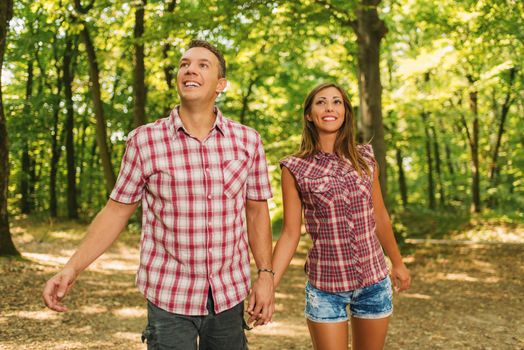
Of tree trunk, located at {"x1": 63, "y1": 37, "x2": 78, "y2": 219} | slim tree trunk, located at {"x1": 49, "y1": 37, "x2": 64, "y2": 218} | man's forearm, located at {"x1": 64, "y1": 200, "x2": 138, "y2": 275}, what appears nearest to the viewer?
man's forearm, located at {"x1": 64, "y1": 200, "x2": 138, "y2": 275}

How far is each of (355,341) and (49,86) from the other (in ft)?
76.1

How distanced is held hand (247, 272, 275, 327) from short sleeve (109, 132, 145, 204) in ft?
2.43

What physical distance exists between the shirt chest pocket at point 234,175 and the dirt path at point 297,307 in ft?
12.9

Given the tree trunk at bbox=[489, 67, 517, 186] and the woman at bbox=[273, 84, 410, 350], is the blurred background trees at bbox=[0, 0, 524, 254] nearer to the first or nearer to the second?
the tree trunk at bbox=[489, 67, 517, 186]

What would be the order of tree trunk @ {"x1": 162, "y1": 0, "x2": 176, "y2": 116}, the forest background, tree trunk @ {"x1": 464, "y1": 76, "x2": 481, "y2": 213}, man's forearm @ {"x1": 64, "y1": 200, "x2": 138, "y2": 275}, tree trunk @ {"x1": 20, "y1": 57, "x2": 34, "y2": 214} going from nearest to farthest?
man's forearm @ {"x1": 64, "y1": 200, "x2": 138, "y2": 275}
the forest background
tree trunk @ {"x1": 162, "y1": 0, "x2": 176, "y2": 116}
tree trunk @ {"x1": 464, "y1": 76, "x2": 481, "y2": 213}
tree trunk @ {"x1": 20, "y1": 57, "x2": 34, "y2": 214}

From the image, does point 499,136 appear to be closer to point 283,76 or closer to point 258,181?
point 283,76

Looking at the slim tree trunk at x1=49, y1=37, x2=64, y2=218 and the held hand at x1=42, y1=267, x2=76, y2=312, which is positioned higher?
the slim tree trunk at x1=49, y1=37, x2=64, y2=218

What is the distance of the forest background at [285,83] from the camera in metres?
11.0

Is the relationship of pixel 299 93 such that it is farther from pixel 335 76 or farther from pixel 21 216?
pixel 21 216

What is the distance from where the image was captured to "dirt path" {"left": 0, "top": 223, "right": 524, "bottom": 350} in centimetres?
612

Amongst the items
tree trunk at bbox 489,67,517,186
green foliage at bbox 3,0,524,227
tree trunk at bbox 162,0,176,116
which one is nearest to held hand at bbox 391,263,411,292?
green foliage at bbox 3,0,524,227

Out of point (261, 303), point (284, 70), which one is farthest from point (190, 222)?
point (284, 70)

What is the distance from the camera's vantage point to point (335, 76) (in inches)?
765

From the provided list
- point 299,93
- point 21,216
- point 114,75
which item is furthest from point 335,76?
point 21,216
